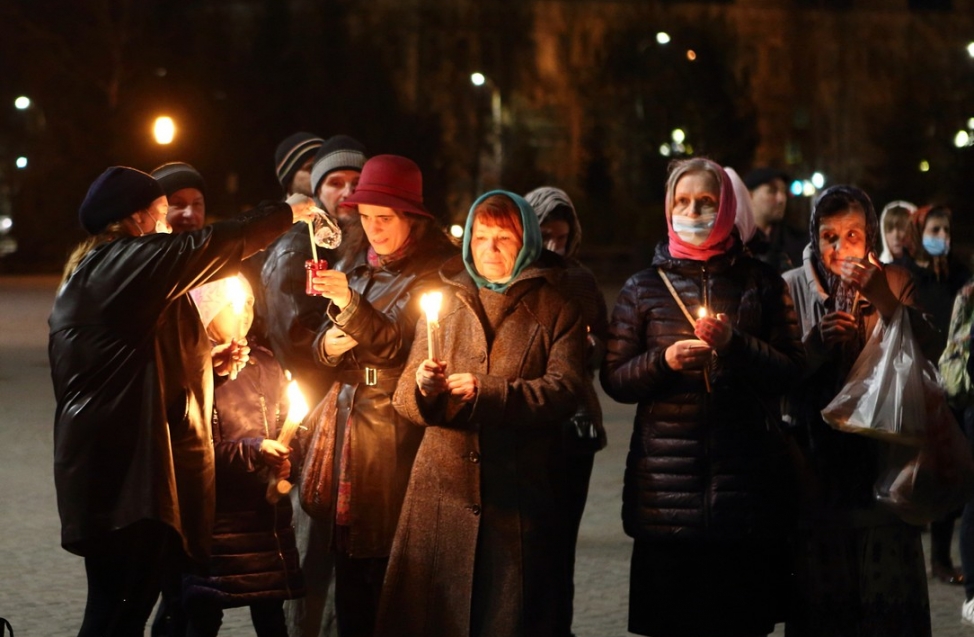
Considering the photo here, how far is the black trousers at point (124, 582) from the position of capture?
17.7 feet

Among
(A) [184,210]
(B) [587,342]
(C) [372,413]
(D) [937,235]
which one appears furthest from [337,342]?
(D) [937,235]

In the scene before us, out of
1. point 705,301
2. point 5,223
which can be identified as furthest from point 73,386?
point 5,223

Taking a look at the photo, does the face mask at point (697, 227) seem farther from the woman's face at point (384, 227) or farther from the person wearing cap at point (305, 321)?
the person wearing cap at point (305, 321)

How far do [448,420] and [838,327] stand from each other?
1699 mm

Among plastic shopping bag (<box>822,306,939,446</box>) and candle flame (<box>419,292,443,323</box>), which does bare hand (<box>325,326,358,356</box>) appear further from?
plastic shopping bag (<box>822,306,939,446</box>)

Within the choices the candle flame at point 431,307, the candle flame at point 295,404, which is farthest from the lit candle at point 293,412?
the candle flame at point 431,307

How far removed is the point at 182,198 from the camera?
7.15 metres

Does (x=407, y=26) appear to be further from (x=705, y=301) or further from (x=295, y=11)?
(x=705, y=301)

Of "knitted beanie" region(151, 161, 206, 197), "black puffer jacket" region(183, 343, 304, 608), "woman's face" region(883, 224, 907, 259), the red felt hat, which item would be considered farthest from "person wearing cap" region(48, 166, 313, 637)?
"woman's face" region(883, 224, 907, 259)

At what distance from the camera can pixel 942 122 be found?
61156 mm

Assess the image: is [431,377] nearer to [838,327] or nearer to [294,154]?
[838,327]

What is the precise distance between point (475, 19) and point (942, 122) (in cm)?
1880

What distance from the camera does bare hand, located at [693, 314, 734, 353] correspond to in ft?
18.3

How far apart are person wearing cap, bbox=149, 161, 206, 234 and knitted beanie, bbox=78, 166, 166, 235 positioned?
5.13 ft
